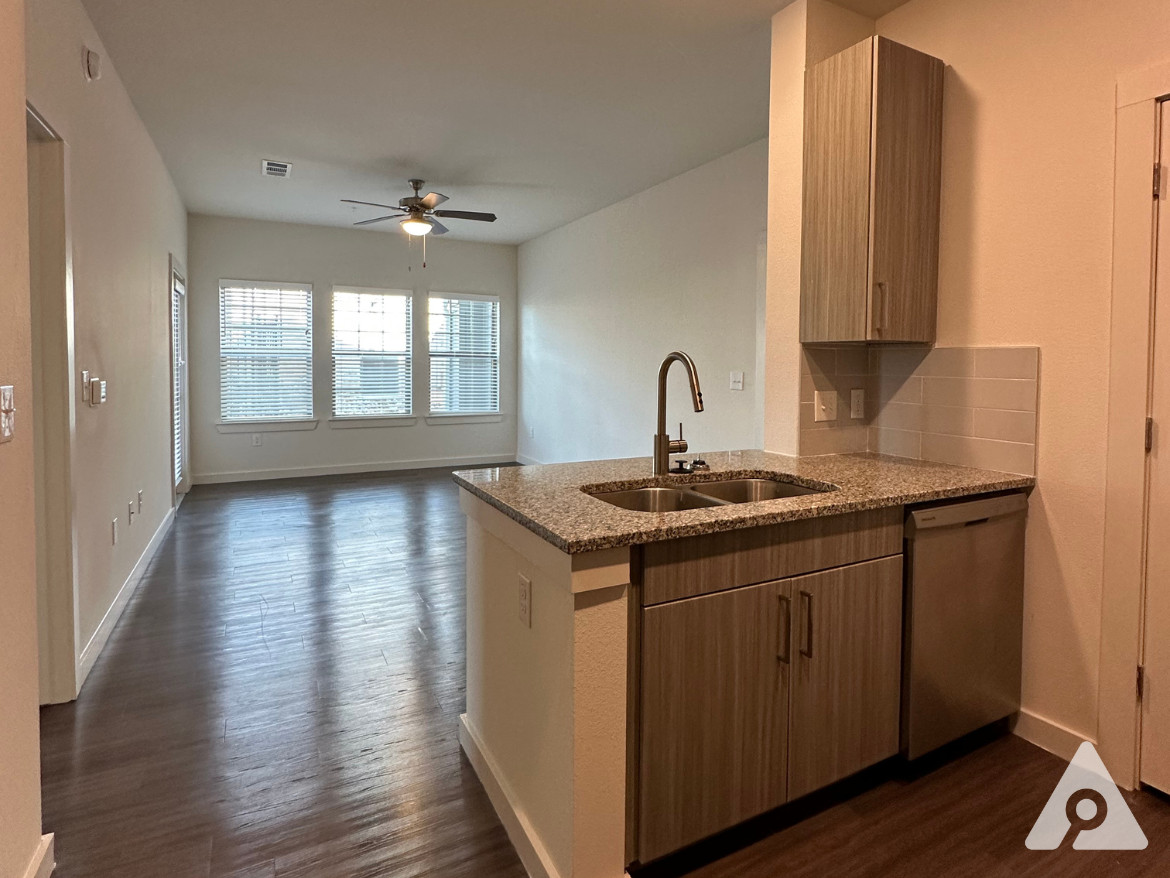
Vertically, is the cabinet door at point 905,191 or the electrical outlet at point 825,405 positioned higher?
the cabinet door at point 905,191

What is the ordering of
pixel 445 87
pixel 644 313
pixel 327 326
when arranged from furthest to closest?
pixel 327 326 < pixel 644 313 < pixel 445 87

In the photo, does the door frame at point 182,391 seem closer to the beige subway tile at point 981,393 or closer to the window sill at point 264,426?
the window sill at point 264,426

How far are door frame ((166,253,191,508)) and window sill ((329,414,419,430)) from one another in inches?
56.0

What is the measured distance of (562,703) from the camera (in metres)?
1.57

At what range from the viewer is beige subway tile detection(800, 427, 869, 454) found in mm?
2713

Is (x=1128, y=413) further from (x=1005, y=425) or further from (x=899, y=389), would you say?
(x=899, y=389)

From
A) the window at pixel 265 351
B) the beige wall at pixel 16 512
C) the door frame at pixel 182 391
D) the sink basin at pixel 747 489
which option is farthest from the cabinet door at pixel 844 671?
the window at pixel 265 351

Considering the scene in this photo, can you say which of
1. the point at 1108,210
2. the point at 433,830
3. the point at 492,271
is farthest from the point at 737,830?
the point at 492,271

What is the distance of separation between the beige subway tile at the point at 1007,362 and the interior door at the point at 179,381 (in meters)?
5.72

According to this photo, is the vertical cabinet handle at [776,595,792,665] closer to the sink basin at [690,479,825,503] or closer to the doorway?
the sink basin at [690,479,825,503]

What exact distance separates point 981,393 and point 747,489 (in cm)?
90

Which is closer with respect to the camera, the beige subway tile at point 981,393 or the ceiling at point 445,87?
the beige subway tile at point 981,393

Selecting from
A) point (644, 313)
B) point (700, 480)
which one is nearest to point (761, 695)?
point (700, 480)

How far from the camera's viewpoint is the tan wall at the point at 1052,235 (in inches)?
82.7
